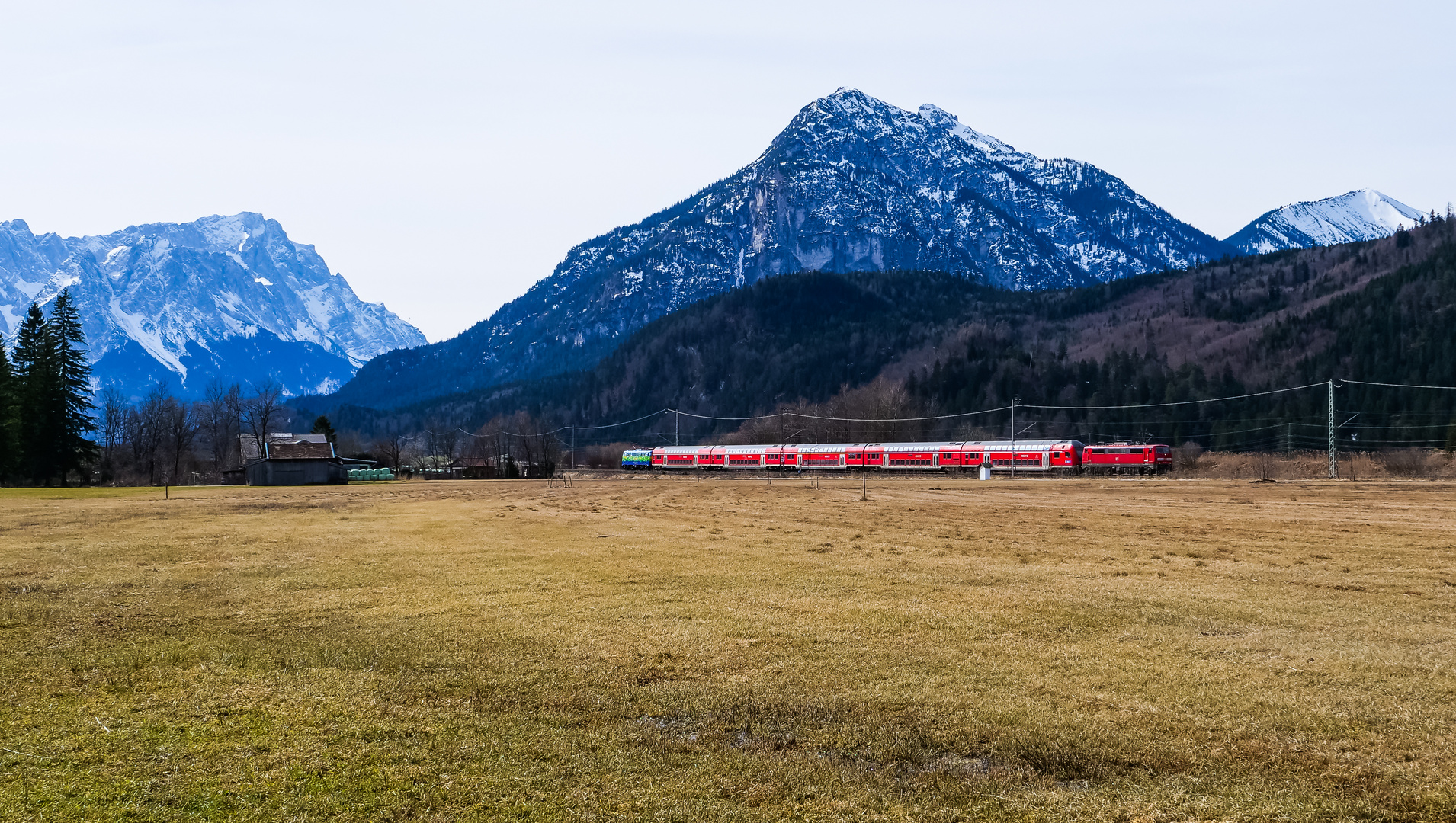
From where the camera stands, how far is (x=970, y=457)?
108m

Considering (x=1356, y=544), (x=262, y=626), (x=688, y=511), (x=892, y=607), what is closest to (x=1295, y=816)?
(x=892, y=607)

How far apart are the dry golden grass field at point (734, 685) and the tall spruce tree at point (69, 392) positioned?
78.3m

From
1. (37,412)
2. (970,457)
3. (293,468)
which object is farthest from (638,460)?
(37,412)

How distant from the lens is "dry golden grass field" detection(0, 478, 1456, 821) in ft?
26.8

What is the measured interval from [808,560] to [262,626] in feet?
41.7

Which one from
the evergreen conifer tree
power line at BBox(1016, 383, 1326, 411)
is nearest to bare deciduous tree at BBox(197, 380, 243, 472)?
the evergreen conifer tree

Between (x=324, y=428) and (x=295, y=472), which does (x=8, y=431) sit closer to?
(x=295, y=472)

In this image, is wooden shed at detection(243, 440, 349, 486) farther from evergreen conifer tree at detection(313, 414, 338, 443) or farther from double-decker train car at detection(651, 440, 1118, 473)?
double-decker train car at detection(651, 440, 1118, 473)

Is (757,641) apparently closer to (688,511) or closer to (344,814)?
(344,814)

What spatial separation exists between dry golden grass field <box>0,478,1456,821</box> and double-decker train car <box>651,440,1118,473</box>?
77161mm

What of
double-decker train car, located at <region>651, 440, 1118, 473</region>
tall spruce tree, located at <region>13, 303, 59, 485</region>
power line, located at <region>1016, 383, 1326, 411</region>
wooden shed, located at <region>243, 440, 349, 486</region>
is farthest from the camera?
power line, located at <region>1016, 383, 1326, 411</region>

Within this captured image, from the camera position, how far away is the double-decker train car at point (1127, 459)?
100250 millimetres

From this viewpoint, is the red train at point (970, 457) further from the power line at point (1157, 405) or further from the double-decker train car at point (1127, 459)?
the power line at point (1157, 405)

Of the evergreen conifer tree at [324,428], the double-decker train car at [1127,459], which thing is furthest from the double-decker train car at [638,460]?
the double-decker train car at [1127,459]
